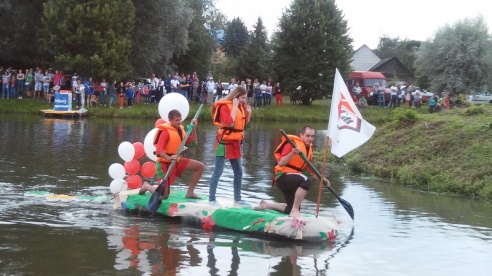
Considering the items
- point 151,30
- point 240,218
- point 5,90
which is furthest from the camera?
point 151,30

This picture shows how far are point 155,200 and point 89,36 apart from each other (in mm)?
30374

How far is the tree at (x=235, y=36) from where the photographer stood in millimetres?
94812

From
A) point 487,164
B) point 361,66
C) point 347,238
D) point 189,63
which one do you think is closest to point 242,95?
point 347,238

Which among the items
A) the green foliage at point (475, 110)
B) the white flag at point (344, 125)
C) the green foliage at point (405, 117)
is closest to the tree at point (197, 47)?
the green foliage at point (405, 117)

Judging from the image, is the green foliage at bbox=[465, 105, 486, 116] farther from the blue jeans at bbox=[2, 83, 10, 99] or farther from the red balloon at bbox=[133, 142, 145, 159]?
the blue jeans at bbox=[2, 83, 10, 99]

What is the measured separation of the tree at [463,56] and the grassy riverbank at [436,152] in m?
37.8

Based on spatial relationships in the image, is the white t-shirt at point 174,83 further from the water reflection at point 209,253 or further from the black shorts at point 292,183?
the black shorts at point 292,183

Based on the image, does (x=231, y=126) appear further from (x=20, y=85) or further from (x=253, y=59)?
(x=253, y=59)

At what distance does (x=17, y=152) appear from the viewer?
756 inches

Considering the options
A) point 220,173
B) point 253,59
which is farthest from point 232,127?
point 253,59

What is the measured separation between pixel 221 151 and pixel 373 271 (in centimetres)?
367

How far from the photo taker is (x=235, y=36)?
3748 inches

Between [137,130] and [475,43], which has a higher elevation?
[475,43]

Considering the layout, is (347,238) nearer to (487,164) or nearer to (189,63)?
(487,164)
